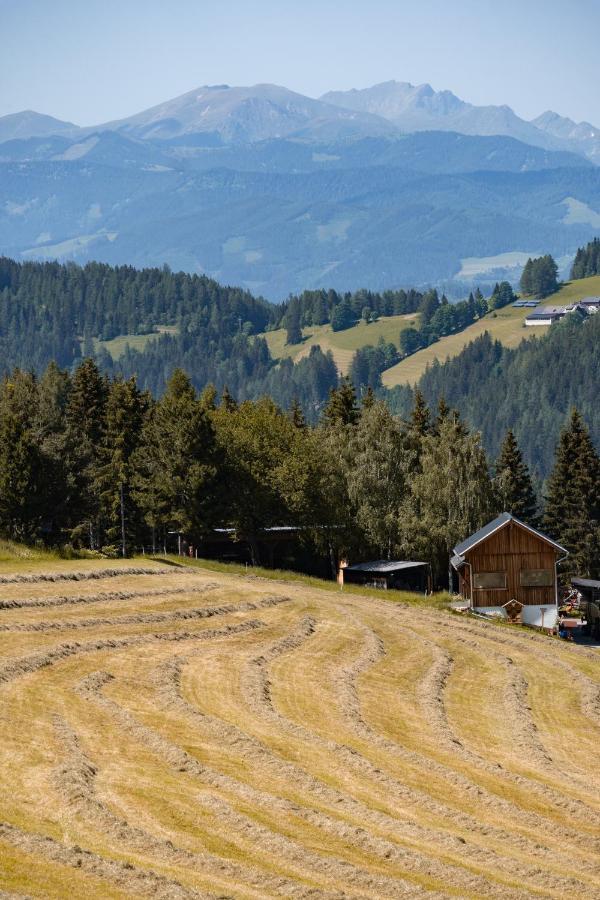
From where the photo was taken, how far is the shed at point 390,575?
10269cm

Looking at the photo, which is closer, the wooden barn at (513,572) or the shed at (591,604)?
the wooden barn at (513,572)

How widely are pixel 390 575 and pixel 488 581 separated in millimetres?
10629

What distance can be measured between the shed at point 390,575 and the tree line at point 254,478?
2351 mm

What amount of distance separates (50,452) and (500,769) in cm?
6524

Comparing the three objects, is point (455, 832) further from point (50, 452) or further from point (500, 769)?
point (50, 452)

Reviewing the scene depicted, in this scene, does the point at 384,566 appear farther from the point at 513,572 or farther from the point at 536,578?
the point at 536,578

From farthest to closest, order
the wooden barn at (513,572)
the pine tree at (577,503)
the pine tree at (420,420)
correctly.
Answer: the pine tree at (420,420) → the pine tree at (577,503) → the wooden barn at (513,572)

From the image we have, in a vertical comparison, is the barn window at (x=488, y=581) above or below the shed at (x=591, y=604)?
above

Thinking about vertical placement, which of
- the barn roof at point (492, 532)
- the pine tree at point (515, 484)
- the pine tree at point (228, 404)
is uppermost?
the pine tree at point (228, 404)

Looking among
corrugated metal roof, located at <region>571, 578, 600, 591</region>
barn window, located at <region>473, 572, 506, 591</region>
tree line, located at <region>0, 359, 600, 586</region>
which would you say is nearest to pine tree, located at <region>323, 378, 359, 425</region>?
tree line, located at <region>0, 359, 600, 586</region>

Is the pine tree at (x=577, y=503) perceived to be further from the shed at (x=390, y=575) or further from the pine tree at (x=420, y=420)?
the shed at (x=390, y=575)

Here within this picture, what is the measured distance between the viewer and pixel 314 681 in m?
52.1

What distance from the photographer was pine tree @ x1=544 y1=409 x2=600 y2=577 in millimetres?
114438

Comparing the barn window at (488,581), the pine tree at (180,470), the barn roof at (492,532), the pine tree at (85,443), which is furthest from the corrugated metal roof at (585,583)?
the pine tree at (85,443)
